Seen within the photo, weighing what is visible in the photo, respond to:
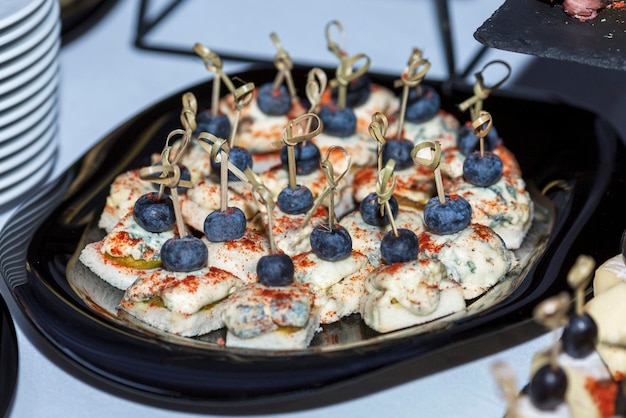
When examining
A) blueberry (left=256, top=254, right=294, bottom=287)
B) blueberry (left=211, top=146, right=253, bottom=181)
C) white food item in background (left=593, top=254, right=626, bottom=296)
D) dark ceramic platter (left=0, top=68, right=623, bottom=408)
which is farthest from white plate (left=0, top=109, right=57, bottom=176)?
white food item in background (left=593, top=254, right=626, bottom=296)

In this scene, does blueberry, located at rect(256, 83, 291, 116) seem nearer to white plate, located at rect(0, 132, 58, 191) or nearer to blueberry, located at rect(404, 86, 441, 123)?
blueberry, located at rect(404, 86, 441, 123)

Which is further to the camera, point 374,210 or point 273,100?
point 273,100

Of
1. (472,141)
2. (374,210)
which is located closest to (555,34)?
(472,141)

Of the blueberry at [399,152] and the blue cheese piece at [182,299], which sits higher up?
the blue cheese piece at [182,299]

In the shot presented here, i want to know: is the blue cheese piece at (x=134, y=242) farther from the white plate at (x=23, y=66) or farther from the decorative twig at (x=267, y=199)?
the white plate at (x=23, y=66)

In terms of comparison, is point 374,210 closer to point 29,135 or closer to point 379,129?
point 379,129

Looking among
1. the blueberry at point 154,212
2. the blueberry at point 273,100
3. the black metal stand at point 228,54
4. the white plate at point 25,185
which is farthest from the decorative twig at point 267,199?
the black metal stand at point 228,54
